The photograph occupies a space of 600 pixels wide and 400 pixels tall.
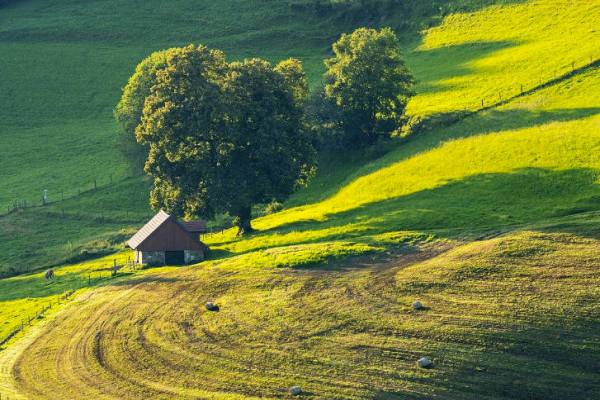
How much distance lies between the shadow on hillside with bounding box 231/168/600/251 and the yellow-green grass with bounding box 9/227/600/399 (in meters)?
6.67

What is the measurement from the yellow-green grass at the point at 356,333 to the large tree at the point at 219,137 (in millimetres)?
20089

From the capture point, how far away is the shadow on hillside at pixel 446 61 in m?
140

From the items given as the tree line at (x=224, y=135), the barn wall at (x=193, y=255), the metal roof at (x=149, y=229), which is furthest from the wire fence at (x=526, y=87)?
the barn wall at (x=193, y=255)

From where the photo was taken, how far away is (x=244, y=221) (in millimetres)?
106250

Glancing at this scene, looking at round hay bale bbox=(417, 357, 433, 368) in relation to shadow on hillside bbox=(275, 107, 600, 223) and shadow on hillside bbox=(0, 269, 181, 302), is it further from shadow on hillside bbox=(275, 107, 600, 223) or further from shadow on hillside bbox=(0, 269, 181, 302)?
shadow on hillside bbox=(275, 107, 600, 223)

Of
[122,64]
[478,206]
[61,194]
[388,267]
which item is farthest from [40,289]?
[122,64]

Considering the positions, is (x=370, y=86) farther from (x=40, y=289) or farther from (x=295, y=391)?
(x=295, y=391)

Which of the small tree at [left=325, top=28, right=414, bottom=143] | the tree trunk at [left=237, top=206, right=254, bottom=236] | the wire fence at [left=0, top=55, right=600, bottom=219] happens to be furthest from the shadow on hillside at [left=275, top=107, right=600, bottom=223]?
the tree trunk at [left=237, top=206, right=254, bottom=236]

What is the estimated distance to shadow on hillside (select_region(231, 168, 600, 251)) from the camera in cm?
8706

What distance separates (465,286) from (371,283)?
7572 millimetres

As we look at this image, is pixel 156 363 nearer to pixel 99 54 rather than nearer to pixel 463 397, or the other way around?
pixel 463 397

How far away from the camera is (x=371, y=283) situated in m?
78.1

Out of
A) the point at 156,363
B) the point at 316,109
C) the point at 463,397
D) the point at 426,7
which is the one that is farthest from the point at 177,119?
the point at 426,7

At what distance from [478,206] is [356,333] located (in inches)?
1057
